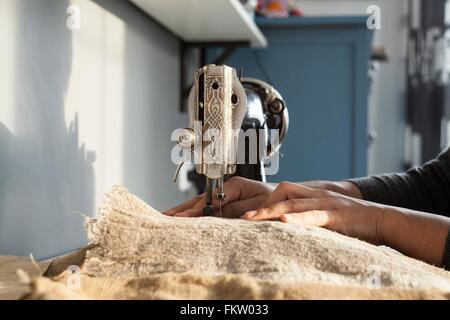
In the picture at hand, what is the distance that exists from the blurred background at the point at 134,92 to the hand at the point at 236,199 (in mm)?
281

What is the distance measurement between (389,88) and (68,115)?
3.88 meters

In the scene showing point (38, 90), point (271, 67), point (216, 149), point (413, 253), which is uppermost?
point (271, 67)

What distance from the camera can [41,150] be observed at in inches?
46.9

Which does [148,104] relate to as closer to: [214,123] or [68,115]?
[68,115]

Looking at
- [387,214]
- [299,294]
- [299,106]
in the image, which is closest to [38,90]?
[387,214]

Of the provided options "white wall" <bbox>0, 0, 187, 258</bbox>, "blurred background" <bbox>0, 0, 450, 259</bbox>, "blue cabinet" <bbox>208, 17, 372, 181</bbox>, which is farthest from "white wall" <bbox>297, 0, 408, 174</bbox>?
"white wall" <bbox>0, 0, 187, 258</bbox>

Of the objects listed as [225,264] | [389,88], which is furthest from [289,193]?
[389,88]

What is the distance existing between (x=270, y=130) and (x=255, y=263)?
717 millimetres

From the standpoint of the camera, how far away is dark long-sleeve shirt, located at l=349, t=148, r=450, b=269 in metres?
1.29

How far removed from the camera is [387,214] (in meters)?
0.96

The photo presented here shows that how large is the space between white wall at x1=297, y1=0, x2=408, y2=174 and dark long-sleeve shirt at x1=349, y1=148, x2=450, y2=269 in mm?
3406

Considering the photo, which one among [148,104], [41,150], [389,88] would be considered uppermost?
[389,88]

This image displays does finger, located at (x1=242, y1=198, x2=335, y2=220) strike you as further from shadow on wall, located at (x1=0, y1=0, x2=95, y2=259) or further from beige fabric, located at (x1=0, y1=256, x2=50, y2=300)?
shadow on wall, located at (x1=0, y1=0, x2=95, y2=259)
